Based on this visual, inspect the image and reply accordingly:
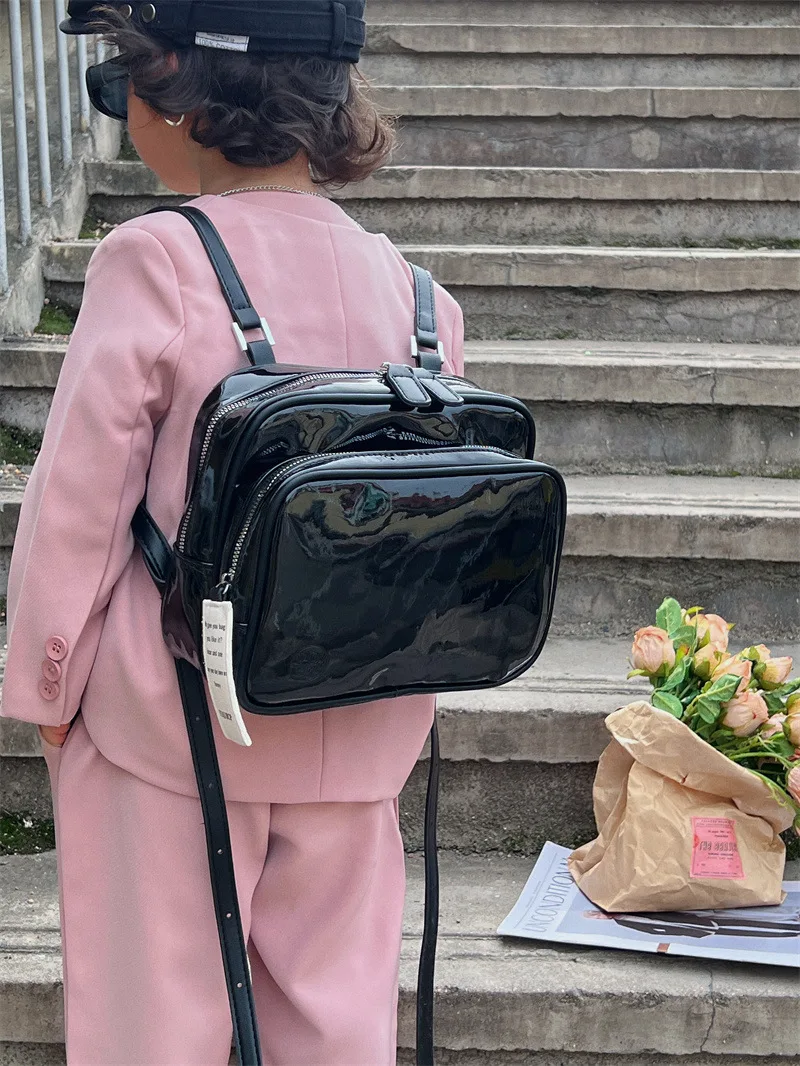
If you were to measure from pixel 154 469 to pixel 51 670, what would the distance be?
0.66 feet

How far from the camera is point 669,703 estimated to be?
1595 millimetres

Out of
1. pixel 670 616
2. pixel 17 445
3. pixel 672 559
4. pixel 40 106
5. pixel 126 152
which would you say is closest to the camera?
pixel 670 616

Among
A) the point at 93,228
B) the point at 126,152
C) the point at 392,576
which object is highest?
the point at 126,152

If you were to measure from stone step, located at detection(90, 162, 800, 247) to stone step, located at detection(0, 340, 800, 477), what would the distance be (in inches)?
24.7

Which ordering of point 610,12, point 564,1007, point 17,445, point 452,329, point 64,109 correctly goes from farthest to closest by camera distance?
1. point 610,12
2. point 64,109
3. point 17,445
4. point 564,1007
5. point 452,329

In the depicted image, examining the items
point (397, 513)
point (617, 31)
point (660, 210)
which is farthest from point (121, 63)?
point (617, 31)

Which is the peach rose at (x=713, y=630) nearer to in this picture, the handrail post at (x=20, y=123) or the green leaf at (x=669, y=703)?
the green leaf at (x=669, y=703)

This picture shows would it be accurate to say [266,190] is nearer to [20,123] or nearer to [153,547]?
[153,547]

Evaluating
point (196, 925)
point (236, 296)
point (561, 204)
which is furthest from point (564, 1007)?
point (561, 204)

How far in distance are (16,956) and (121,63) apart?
44.5 inches

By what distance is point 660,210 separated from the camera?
2.85 meters

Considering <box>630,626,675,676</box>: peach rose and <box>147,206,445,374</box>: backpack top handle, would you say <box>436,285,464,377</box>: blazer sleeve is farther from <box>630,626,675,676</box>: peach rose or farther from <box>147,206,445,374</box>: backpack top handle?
<box>630,626,675,676</box>: peach rose

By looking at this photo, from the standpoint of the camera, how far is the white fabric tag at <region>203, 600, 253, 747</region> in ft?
2.98

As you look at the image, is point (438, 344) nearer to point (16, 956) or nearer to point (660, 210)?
point (16, 956)
